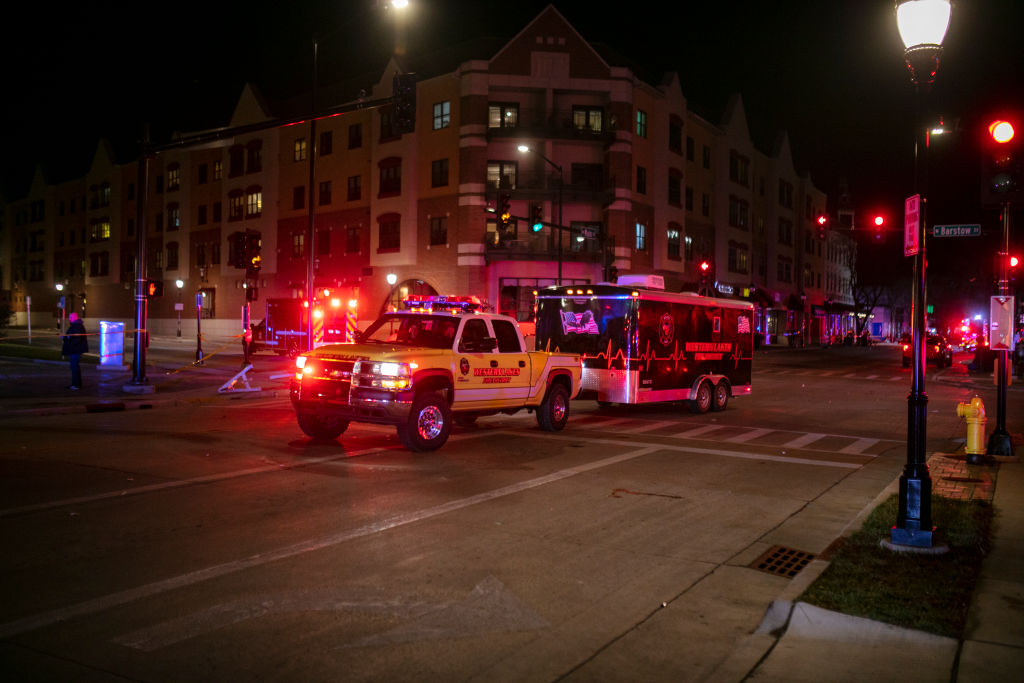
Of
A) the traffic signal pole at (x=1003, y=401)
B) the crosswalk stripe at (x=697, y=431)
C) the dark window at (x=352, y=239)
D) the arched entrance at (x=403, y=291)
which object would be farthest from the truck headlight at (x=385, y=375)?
the dark window at (x=352, y=239)

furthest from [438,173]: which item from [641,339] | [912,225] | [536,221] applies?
[912,225]

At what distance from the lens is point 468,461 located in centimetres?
1112

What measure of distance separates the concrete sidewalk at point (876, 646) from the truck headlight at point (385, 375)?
6.36 meters

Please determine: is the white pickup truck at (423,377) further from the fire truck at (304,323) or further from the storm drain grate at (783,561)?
the fire truck at (304,323)

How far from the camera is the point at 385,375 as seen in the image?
1099cm

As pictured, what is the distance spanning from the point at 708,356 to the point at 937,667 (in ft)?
46.7

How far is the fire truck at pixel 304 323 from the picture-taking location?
84.9 ft

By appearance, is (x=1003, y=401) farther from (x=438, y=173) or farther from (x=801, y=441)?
(x=438, y=173)

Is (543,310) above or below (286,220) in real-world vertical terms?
below

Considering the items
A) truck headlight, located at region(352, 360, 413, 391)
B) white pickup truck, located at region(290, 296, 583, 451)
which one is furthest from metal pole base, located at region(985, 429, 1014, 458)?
truck headlight, located at region(352, 360, 413, 391)

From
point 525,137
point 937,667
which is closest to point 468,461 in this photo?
point 937,667

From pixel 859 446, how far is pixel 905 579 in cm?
829

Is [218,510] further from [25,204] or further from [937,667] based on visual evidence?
[25,204]

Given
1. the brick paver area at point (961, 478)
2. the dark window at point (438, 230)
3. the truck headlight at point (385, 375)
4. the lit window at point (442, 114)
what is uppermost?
the lit window at point (442, 114)
